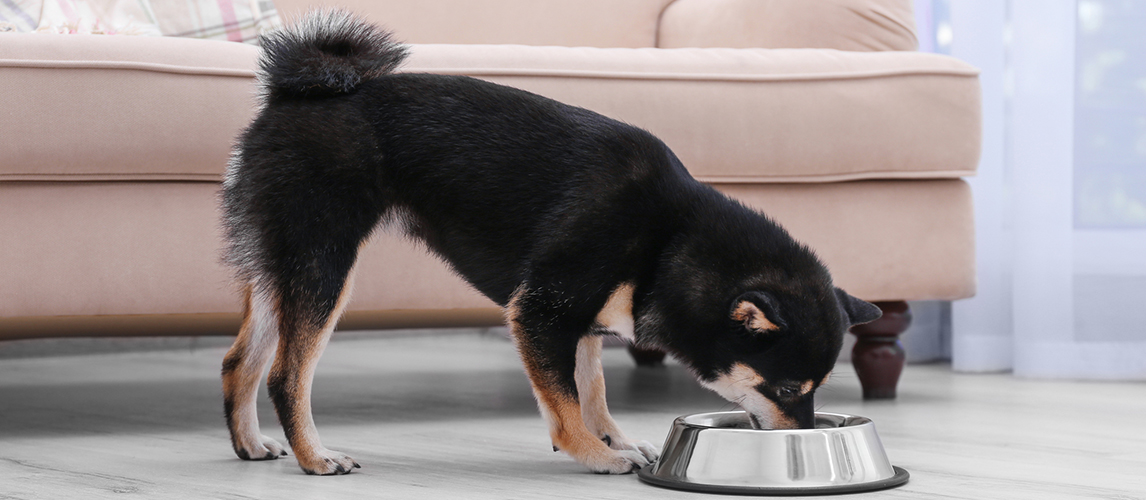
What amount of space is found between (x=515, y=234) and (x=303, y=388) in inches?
15.8

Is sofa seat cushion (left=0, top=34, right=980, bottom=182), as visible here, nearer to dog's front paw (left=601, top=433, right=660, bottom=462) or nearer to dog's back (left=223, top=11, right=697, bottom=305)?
dog's back (left=223, top=11, right=697, bottom=305)

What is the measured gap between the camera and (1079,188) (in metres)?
2.97

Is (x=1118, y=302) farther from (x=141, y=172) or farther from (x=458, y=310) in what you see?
(x=141, y=172)

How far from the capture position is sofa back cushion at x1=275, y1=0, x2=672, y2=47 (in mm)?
3307

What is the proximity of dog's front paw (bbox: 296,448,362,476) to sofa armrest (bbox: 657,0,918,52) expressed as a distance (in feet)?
5.28

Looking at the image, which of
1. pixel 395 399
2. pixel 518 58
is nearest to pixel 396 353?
pixel 395 399

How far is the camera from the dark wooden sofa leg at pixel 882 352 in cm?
252

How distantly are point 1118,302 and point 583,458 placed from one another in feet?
6.08

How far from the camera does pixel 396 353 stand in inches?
154

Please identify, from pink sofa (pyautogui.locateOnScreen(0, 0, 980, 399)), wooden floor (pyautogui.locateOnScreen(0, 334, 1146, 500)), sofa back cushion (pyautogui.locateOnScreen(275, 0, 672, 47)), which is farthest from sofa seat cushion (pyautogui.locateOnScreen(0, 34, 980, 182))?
sofa back cushion (pyautogui.locateOnScreen(275, 0, 672, 47))

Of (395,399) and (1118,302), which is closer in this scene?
(395,399)

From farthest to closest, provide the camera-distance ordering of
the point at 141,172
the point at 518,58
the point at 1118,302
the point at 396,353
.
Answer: the point at 396,353
the point at 1118,302
the point at 518,58
the point at 141,172

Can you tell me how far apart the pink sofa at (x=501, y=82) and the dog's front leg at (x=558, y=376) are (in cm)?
32

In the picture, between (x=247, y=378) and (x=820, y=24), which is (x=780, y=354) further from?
(x=820, y=24)
